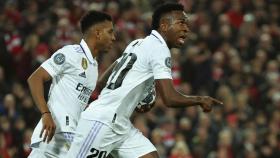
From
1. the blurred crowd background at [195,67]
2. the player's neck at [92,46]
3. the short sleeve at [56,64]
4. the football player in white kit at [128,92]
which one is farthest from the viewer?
the blurred crowd background at [195,67]

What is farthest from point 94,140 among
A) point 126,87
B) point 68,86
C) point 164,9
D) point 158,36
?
point 164,9

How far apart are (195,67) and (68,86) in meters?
8.26

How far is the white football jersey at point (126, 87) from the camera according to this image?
7430 mm

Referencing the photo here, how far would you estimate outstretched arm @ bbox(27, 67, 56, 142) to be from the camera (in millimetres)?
7486

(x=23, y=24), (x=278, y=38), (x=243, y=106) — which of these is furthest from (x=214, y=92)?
(x=23, y=24)

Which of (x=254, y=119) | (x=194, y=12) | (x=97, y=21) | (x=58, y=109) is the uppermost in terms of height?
(x=97, y=21)

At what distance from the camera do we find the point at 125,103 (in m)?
7.48

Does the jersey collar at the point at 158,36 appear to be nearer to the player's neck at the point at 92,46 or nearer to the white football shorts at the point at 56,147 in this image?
the player's neck at the point at 92,46

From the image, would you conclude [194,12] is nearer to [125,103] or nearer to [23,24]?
[23,24]

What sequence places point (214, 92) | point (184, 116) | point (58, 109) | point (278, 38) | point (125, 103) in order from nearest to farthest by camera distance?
point (125, 103)
point (58, 109)
point (184, 116)
point (214, 92)
point (278, 38)

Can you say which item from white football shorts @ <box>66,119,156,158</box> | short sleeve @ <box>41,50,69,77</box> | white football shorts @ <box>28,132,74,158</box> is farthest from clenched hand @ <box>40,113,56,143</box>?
short sleeve @ <box>41,50,69,77</box>

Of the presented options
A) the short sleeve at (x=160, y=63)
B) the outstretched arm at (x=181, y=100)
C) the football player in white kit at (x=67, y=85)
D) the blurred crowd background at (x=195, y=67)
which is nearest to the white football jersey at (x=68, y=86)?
the football player in white kit at (x=67, y=85)

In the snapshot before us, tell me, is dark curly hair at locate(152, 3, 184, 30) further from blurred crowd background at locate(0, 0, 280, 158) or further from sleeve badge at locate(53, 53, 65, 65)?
blurred crowd background at locate(0, 0, 280, 158)

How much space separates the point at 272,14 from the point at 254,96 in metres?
2.62
